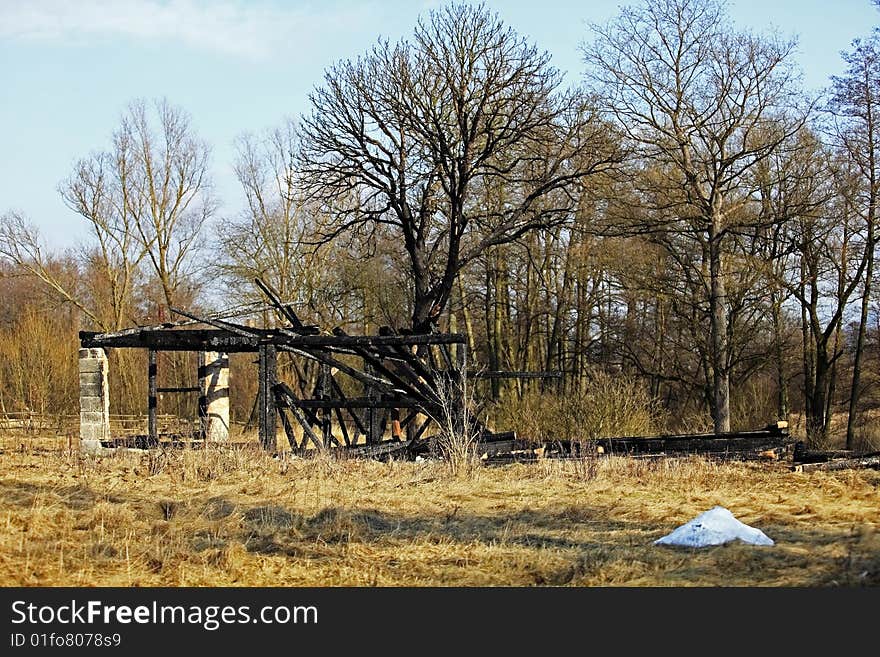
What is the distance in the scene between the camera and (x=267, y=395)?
16953 millimetres

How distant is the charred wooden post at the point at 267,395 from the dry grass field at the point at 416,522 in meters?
2.29

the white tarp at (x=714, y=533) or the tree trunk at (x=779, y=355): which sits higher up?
the tree trunk at (x=779, y=355)

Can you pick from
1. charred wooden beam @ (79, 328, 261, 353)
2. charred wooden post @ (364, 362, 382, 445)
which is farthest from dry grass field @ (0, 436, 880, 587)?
charred wooden beam @ (79, 328, 261, 353)

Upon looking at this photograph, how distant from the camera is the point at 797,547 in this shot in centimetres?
784

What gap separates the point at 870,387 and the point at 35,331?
22.5m

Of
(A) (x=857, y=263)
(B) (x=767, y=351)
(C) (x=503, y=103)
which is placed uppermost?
(C) (x=503, y=103)

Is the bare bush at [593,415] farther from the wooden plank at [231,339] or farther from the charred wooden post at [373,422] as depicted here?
the wooden plank at [231,339]

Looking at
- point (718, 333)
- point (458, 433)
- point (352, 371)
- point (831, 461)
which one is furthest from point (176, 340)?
point (718, 333)

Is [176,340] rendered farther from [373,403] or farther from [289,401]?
[373,403]

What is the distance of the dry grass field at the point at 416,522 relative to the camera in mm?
7254

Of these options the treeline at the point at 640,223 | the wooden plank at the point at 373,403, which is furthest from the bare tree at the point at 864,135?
the wooden plank at the point at 373,403

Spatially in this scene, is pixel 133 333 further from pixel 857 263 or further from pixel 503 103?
pixel 857 263

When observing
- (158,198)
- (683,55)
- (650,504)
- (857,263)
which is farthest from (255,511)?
(158,198)
